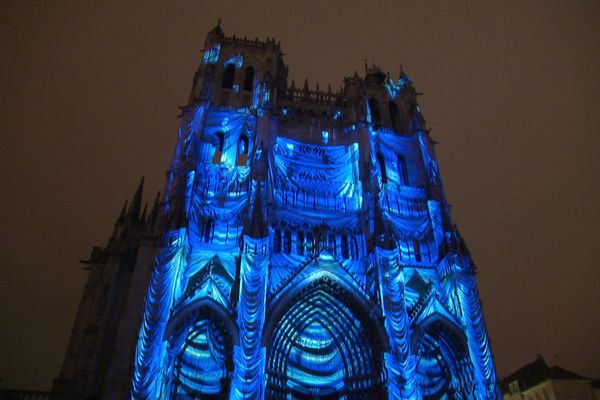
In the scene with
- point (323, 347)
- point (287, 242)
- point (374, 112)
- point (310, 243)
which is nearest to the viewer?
point (323, 347)

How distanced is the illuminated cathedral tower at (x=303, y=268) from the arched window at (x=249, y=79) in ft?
2.23

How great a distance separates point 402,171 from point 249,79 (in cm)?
1063

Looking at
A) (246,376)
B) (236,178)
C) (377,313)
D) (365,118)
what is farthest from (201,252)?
(365,118)

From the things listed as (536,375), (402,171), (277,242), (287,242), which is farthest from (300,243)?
(536,375)

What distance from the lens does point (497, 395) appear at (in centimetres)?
1627

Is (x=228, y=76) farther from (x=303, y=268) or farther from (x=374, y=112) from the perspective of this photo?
(x=303, y=268)

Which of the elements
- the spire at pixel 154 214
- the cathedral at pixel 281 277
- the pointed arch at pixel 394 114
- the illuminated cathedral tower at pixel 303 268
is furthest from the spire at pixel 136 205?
the pointed arch at pixel 394 114

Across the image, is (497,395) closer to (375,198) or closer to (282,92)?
(375,198)

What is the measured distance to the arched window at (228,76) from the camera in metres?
25.0

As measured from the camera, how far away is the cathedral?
15492 millimetres

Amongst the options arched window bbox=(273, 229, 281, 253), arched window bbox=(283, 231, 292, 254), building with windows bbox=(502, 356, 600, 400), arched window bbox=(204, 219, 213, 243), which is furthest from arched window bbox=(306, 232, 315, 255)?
building with windows bbox=(502, 356, 600, 400)

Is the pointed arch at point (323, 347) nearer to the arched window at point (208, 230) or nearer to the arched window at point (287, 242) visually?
the arched window at point (287, 242)

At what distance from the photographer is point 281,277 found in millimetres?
18000

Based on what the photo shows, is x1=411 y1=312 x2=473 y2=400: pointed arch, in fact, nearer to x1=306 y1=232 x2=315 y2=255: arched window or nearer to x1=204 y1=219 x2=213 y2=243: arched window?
x1=306 y1=232 x2=315 y2=255: arched window
